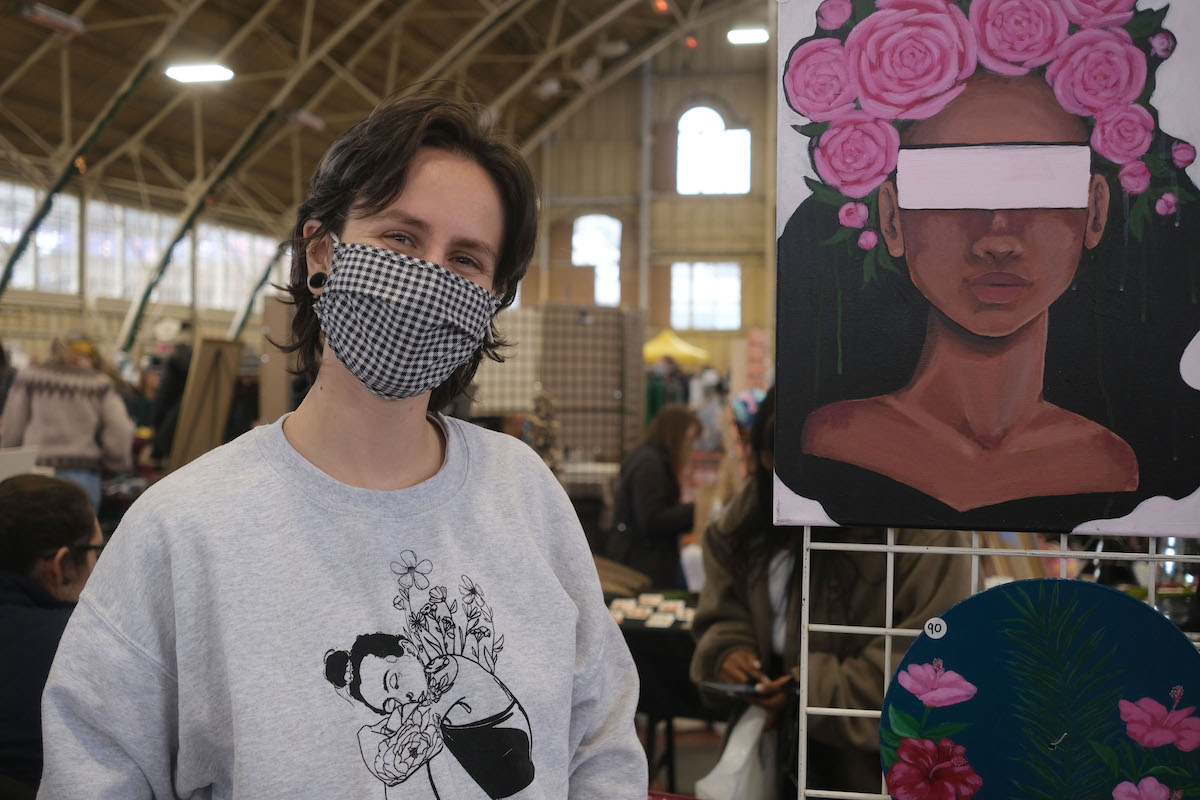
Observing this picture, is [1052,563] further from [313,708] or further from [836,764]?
[313,708]

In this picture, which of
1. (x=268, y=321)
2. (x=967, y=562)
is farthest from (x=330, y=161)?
(x=268, y=321)

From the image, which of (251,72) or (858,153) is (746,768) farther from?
(251,72)

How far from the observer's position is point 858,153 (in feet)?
4.33

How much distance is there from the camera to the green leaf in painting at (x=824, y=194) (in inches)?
52.3

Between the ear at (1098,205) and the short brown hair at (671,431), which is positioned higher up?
the ear at (1098,205)

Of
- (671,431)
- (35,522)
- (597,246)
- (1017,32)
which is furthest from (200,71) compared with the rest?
(1017,32)

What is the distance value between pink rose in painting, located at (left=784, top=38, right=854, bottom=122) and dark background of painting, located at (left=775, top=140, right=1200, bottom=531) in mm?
126

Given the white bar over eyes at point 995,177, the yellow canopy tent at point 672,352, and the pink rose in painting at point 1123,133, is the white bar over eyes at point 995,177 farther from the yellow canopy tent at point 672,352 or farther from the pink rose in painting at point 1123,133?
the yellow canopy tent at point 672,352

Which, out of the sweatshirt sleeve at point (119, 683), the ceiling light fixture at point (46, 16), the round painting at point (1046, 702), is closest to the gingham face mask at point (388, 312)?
the sweatshirt sleeve at point (119, 683)

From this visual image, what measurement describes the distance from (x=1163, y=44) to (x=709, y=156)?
63.6 ft

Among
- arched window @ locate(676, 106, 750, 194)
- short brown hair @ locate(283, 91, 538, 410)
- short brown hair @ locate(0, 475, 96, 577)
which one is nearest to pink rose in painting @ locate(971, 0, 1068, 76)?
short brown hair @ locate(283, 91, 538, 410)

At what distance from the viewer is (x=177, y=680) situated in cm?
107

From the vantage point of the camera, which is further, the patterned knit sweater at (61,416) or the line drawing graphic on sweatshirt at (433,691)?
the patterned knit sweater at (61,416)

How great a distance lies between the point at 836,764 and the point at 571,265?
1862cm
